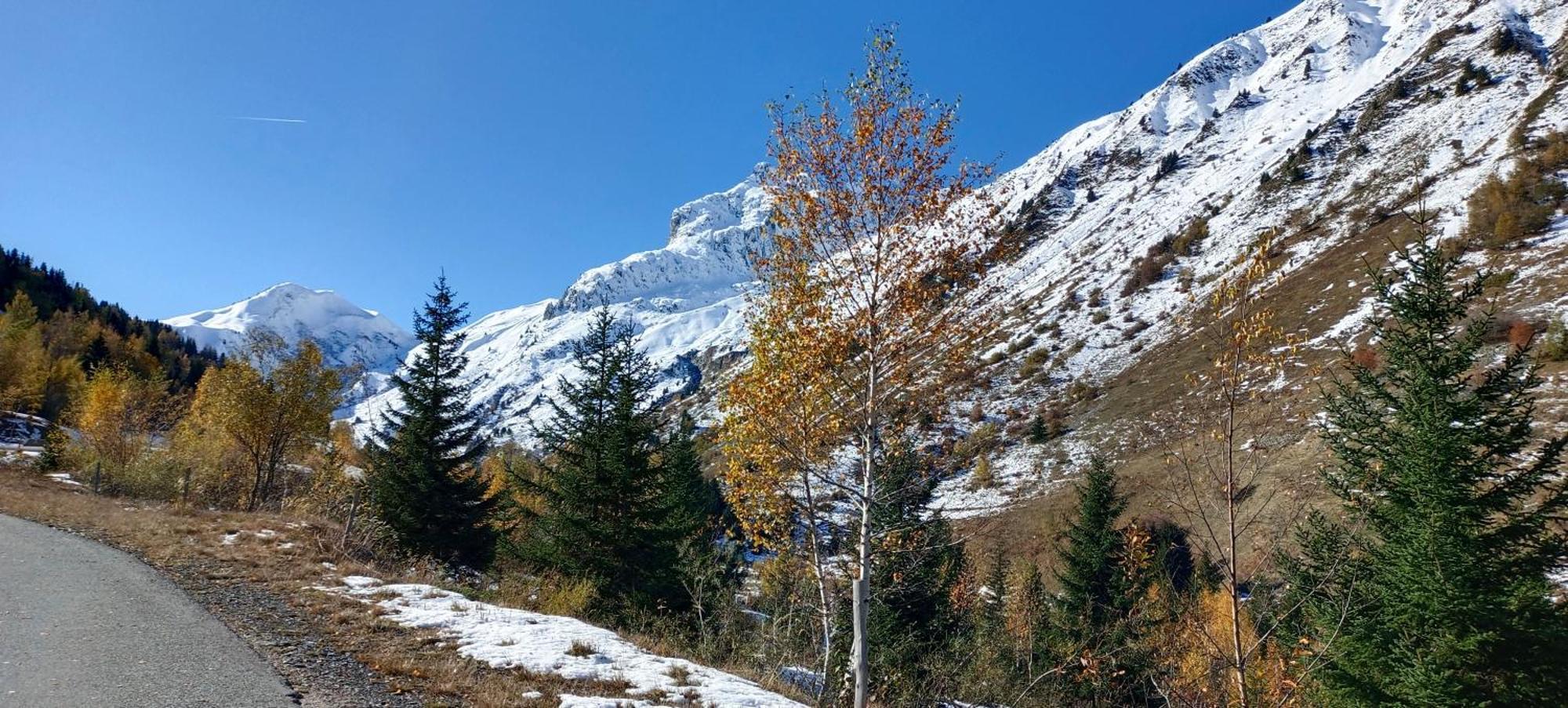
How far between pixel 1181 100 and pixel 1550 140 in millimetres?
133573

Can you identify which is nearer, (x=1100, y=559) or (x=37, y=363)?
(x=1100, y=559)

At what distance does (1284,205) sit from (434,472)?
350 feet

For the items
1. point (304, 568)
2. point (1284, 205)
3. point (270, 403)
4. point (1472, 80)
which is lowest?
point (304, 568)

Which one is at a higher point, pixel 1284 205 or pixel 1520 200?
pixel 1284 205

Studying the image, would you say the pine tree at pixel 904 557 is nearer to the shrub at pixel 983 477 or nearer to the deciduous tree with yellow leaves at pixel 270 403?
the deciduous tree with yellow leaves at pixel 270 403

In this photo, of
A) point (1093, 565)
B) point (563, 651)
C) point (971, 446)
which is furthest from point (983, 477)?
point (563, 651)

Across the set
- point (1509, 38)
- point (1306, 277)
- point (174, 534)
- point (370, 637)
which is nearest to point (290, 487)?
point (174, 534)

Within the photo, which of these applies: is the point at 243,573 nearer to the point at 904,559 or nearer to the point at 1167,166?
the point at 904,559

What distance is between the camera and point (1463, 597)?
9.21m

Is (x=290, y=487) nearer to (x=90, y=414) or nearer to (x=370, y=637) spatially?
(x=90, y=414)

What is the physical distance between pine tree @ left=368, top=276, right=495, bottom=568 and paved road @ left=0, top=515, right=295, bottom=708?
9.71 meters

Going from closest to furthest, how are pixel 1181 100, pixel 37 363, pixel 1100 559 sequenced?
1. pixel 1100 559
2. pixel 37 363
3. pixel 1181 100

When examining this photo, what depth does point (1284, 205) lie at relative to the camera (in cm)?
8844

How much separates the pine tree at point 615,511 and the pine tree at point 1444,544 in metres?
14.2
